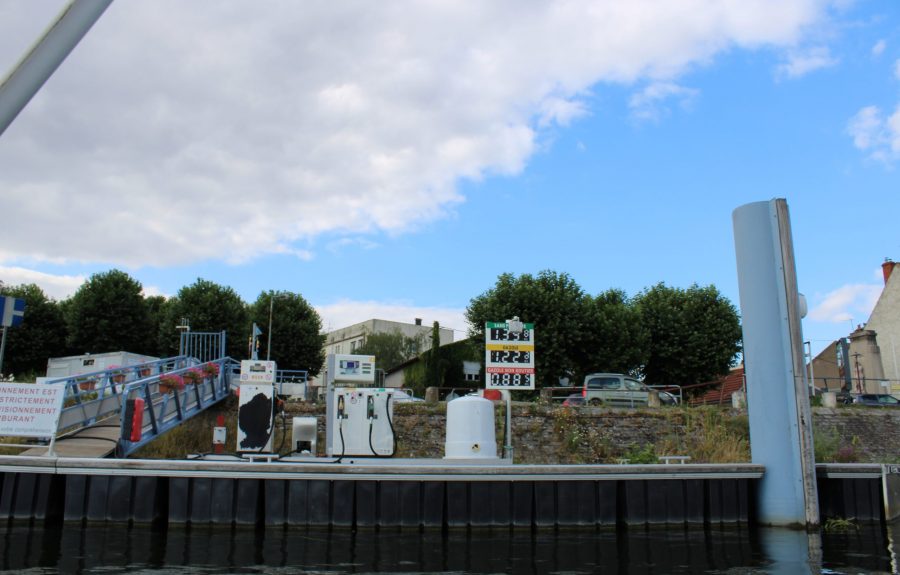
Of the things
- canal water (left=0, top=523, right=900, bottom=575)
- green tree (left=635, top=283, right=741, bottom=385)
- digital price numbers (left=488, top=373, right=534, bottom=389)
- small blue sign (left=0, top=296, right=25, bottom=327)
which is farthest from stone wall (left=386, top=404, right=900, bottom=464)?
green tree (left=635, top=283, right=741, bottom=385)

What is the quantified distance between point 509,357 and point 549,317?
73.7 feet

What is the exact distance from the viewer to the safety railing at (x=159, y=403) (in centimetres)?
1263

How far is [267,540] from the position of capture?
9.05 meters

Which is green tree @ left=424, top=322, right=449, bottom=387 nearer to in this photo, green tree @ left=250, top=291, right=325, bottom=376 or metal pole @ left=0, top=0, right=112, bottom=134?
green tree @ left=250, top=291, right=325, bottom=376

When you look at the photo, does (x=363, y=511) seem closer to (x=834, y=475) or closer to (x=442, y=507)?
(x=442, y=507)

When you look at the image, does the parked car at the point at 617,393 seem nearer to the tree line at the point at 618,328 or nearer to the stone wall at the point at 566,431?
the stone wall at the point at 566,431

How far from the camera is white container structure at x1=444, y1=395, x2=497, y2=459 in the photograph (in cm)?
1126

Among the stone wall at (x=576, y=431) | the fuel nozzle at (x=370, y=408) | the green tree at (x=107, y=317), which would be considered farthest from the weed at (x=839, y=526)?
the green tree at (x=107, y=317)

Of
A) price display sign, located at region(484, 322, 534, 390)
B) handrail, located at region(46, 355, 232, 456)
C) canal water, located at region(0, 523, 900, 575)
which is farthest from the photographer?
handrail, located at region(46, 355, 232, 456)

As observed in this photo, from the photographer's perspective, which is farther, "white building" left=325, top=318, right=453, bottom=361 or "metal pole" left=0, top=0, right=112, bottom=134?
"white building" left=325, top=318, right=453, bottom=361

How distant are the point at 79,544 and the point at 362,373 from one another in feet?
18.8

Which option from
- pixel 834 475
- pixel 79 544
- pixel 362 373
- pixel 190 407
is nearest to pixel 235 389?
pixel 190 407

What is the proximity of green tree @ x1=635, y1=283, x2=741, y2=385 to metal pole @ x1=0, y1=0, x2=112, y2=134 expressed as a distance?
119 ft

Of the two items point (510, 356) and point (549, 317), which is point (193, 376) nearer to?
point (510, 356)
